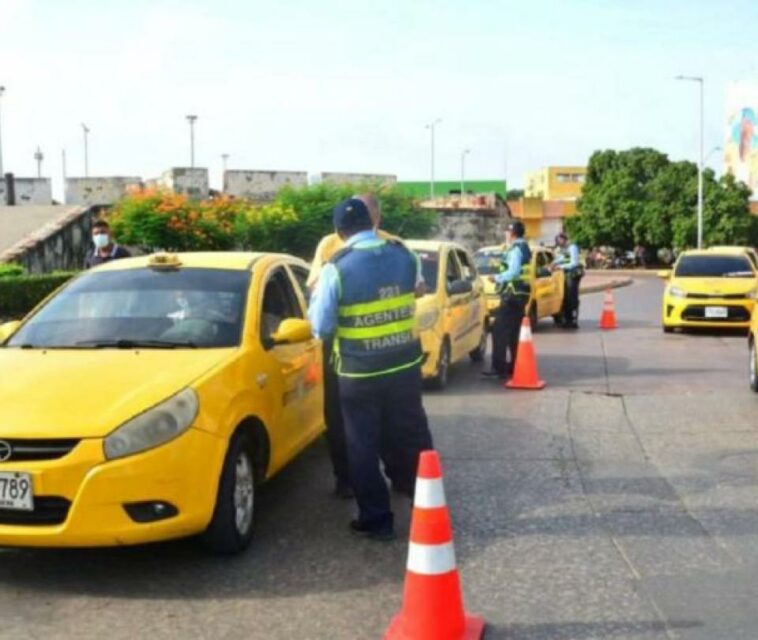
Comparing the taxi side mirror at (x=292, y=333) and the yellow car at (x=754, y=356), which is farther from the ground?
the taxi side mirror at (x=292, y=333)

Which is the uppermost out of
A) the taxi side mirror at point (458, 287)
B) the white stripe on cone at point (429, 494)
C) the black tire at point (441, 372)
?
the taxi side mirror at point (458, 287)

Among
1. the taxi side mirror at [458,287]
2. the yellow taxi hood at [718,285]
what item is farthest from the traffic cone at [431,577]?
the yellow taxi hood at [718,285]

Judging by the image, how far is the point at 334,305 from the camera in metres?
5.31

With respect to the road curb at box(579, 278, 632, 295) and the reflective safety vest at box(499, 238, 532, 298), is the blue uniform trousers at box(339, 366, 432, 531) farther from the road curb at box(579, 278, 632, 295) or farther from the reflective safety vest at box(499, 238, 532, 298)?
the road curb at box(579, 278, 632, 295)

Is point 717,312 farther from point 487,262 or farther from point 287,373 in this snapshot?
point 287,373

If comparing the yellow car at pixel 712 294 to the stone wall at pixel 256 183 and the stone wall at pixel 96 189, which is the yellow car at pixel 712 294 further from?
the stone wall at pixel 96 189

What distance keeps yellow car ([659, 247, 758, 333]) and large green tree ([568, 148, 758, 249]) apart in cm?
4184

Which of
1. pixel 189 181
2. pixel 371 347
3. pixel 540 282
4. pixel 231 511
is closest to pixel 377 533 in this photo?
pixel 231 511

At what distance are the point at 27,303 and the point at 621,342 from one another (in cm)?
971

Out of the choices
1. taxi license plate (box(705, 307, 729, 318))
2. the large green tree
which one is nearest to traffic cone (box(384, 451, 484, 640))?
taxi license plate (box(705, 307, 729, 318))

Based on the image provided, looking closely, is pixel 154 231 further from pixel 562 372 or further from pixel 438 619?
pixel 438 619

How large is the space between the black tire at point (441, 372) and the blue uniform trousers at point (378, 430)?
486 cm

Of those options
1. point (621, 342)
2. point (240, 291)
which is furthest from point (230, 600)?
point (621, 342)

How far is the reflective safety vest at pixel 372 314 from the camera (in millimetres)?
5281
